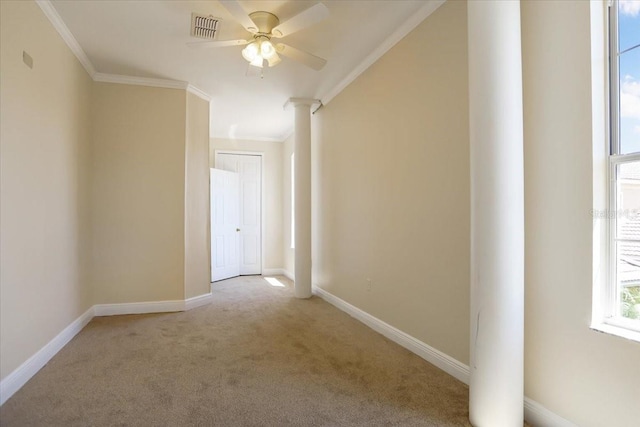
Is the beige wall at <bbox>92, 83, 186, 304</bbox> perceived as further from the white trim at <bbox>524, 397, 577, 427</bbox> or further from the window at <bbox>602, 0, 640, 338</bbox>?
the window at <bbox>602, 0, 640, 338</bbox>

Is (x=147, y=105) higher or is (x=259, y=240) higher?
(x=147, y=105)

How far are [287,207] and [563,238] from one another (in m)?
5.54

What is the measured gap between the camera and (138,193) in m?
4.27

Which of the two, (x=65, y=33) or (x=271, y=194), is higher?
(x=65, y=33)

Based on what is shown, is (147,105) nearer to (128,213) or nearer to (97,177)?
(97,177)

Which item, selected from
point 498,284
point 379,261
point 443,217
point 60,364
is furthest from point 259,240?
point 498,284

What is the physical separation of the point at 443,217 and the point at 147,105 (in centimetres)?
363

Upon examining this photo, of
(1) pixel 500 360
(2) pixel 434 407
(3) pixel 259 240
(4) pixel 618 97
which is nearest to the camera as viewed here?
(4) pixel 618 97

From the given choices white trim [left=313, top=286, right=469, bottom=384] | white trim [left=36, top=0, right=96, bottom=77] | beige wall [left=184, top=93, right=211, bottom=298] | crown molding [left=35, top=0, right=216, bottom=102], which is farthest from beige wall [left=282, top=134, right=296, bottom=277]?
white trim [left=36, top=0, right=96, bottom=77]

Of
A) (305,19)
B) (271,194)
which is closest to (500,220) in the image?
(305,19)

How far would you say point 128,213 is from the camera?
4230 millimetres

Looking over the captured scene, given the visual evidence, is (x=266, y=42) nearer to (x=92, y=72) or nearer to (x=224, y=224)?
(x=92, y=72)

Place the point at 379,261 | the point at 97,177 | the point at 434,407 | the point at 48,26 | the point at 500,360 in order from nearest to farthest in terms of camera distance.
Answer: the point at 500,360 → the point at 434,407 → the point at 48,26 → the point at 379,261 → the point at 97,177

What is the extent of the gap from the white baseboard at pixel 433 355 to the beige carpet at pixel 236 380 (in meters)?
0.07
